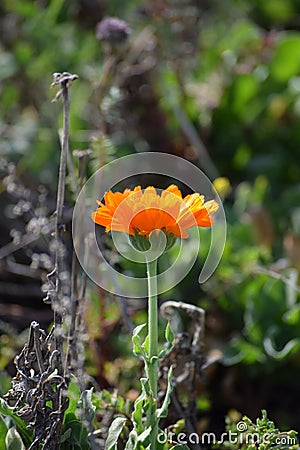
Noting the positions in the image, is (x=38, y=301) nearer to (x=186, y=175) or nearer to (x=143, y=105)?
(x=186, y=175)

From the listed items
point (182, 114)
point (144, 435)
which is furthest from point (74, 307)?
point (182, 114)

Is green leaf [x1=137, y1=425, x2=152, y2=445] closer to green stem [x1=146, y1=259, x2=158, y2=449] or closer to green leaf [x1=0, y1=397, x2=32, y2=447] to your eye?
green stem [x1=146, y1=259, x2=158, y2=449]

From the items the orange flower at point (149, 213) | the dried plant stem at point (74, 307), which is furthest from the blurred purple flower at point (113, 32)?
the orange flower at point (149, 213)

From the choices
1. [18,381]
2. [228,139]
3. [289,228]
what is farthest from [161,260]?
[18,381]

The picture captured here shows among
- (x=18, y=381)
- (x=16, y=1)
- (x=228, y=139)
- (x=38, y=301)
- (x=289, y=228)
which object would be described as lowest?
(x=18, y=381)

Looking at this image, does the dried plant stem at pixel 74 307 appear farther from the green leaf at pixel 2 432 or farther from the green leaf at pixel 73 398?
the green leaf at pixel 2 432

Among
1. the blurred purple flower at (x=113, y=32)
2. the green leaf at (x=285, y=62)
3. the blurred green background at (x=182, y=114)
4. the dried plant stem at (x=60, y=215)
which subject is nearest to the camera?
the dried plant stem at (x=60, y=215)
